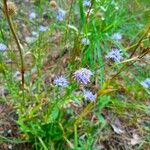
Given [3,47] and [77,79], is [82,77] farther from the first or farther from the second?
[3,47]

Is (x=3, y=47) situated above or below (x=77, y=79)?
above

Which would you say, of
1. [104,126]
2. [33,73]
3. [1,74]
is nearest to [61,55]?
[33,73]

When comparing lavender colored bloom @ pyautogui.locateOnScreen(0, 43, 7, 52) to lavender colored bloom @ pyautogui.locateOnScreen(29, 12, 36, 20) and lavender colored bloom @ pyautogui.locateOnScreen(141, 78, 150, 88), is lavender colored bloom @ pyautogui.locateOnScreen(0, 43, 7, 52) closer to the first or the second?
lavender colored bloom @ pyautogui.locateOnScreen(29, 12, 36, 20)

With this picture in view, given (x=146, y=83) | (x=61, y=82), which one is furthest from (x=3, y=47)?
(x=146, y=83)

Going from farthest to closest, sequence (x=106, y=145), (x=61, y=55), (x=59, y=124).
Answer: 1. (x=61, y=55)
2. (x=106, y=145)
3. (x=59, y=124)

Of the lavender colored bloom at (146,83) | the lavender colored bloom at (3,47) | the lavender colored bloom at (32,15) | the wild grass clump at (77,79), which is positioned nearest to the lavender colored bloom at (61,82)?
the wild grass clump at (77,79)

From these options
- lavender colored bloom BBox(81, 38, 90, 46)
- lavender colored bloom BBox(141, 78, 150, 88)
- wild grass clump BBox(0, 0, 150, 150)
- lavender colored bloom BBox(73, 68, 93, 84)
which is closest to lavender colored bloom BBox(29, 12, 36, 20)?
wild grass clump BBox(0, 0, 150, 150)

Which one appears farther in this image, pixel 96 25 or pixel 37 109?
pixel 96 25

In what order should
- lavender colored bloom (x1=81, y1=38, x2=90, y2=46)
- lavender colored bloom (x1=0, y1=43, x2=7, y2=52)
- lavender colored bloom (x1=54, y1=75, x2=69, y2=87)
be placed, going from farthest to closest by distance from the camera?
lavender colored bloom (x1=81, y1=38, x2=90, y2=46) → lavender colored bloom (x1=0, y1=43, x2=7, y2=52) → lavender colored bloom (x1=54, y1=75, x2=69, y2=87)

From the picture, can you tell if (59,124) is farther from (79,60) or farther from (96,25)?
(96,25)
